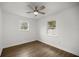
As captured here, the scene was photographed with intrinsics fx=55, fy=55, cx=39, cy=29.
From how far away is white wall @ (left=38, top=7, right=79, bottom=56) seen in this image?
0.88m

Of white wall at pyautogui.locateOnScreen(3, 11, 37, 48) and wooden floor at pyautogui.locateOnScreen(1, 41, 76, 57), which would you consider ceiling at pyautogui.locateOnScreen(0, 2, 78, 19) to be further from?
wooden floor at pyautogui.locateOnScreen(1, 41, 76, 57)

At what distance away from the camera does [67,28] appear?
39.2 inches

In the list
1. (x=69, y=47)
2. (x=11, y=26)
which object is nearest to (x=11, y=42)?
(x=11, y=26)

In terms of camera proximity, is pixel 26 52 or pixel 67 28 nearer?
pixel 26 52

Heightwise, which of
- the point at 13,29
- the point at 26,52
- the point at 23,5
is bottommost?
the point at 26,52

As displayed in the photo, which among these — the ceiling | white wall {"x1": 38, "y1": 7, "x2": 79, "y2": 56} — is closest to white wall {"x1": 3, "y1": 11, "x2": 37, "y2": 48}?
the ceiling

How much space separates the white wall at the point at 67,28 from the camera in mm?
882

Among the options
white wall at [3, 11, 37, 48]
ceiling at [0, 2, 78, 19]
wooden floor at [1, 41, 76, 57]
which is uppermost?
ceiling at [0, 2, 78, 19]

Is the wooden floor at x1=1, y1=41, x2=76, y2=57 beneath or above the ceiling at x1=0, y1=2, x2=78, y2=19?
beneath

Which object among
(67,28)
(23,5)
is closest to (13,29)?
(23,5)

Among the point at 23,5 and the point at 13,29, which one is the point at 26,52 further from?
the point at 23,5

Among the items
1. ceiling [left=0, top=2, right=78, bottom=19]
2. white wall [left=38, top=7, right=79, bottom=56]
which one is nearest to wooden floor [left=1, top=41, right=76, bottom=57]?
white wall [left=38, top=7, right=79, bottom=56]

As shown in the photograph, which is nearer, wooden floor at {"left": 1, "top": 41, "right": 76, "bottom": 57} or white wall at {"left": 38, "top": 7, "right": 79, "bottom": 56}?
Result: wooden floor at {"left": 1, "top": 41, "right": 76, "bottom": 57}

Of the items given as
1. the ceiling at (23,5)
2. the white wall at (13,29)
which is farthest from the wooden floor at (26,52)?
the ceiling at (23,5)
